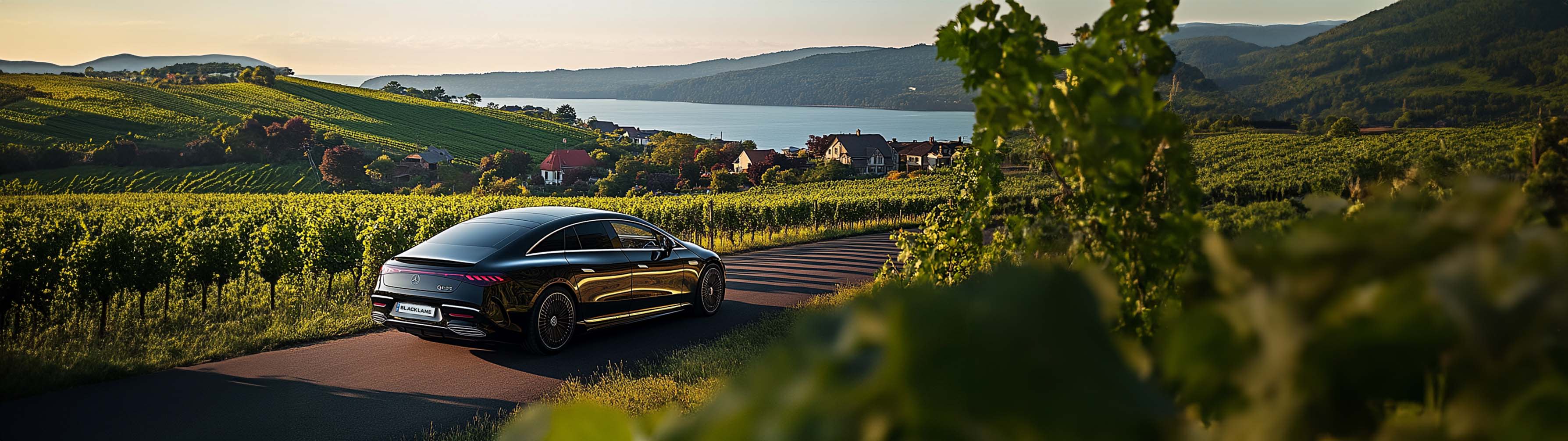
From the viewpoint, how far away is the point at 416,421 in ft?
22.6

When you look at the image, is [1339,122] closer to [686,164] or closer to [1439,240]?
[1439,240]

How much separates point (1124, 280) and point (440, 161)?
370ft

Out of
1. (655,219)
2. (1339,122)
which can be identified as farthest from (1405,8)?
(655,219)

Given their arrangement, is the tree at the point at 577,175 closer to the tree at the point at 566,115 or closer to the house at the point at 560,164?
the house at the point at 560,164

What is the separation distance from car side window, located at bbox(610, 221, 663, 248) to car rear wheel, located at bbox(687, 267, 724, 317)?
3.11ft

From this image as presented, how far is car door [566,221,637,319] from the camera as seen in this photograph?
9930 millimetres

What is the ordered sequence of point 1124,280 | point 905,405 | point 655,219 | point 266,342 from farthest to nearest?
point 655,219, point 266,342, point 1124,280, point 905,405

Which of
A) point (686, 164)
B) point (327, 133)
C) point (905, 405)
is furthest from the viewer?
point (686, 164)

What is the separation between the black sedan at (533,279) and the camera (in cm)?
890

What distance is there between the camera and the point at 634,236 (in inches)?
442

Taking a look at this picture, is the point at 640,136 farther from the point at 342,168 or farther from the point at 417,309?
the point at 417,309

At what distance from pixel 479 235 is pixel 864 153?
117975 millimetres

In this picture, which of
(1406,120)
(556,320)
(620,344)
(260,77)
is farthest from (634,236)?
(260,77)

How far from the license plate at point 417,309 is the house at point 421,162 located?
97346 mm
